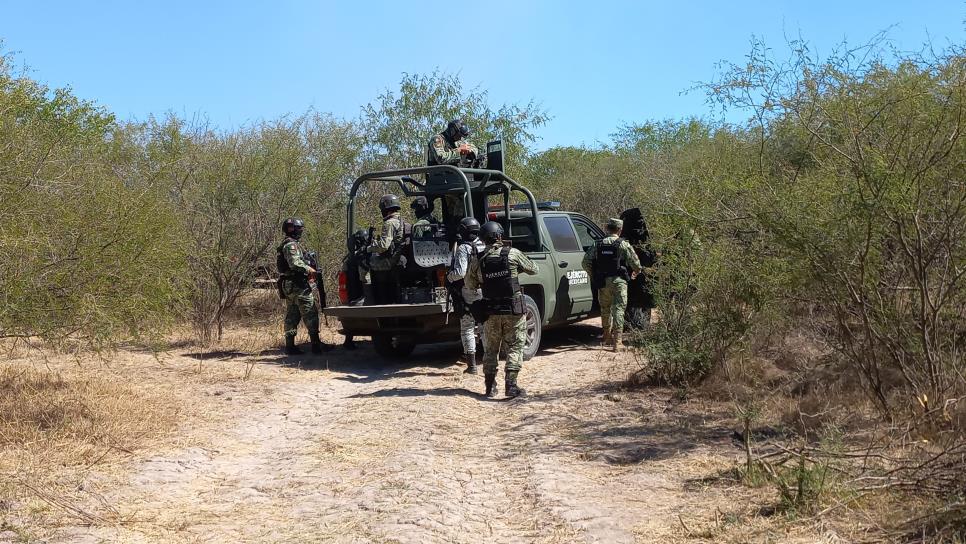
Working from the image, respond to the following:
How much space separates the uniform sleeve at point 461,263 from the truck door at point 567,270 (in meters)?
1.71

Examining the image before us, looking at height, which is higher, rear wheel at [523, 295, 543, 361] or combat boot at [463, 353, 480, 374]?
rear wheel at [523, 295, 543, 361]

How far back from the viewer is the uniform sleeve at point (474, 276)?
317 inches

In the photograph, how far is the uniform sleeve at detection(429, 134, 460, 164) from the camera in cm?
1003

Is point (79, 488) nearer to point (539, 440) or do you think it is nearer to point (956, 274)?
point (539, 440)

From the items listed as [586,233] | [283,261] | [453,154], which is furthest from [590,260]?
[283,261]

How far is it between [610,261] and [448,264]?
211cm

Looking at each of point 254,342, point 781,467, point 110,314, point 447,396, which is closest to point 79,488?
point 110,314

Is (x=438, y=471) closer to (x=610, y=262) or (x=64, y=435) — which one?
(x=64, y=435)

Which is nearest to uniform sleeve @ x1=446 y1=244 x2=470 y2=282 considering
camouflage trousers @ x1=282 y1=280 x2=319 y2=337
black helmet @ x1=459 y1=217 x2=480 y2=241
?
black helmet @ x1=459 y1=217 x2=480 y2=241

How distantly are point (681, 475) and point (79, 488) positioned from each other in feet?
11.5

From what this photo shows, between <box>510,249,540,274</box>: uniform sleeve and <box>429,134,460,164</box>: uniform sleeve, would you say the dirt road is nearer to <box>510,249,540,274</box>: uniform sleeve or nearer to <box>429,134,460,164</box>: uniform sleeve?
<box>510,249,540,274</box>: uniform sleeve

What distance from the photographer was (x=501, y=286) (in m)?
7.80

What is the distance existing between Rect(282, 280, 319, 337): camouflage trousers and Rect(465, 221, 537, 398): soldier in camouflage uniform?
113 inches

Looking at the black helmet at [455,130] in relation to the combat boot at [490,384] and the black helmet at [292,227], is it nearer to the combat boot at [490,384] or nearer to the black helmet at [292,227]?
the black helmet at [292,227]
